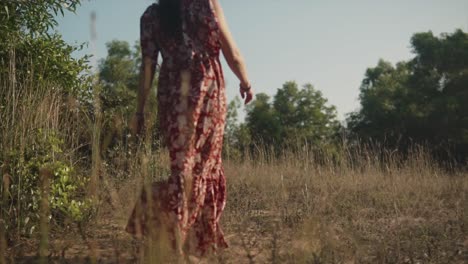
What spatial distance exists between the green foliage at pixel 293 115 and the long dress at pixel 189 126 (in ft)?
111

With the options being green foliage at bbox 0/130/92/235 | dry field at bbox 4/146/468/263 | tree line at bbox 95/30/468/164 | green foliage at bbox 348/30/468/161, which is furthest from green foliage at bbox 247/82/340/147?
green foliage at bbox 0/130/92/235

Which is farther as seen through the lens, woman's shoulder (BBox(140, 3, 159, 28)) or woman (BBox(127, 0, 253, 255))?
woman's shoulder (BBox(140, 3, 159, 28))

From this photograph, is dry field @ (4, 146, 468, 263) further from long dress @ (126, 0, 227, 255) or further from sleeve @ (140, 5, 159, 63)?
sleeve @ (140, 5, 159, 63)

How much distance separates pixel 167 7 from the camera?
2.34m

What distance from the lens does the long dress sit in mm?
2223

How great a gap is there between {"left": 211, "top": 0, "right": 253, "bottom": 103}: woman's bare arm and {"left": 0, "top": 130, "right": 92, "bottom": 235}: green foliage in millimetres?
1569

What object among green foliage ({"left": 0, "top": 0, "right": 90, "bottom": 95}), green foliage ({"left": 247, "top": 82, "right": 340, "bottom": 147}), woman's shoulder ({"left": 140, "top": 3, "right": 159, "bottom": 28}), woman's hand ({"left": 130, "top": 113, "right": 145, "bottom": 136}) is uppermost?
green foliage ({"left": 247, "top": 82, "right": 340, "bottom": 147})

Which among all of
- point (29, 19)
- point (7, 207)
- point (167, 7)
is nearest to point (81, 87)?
point (29, 19)

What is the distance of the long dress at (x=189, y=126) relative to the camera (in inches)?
87.5

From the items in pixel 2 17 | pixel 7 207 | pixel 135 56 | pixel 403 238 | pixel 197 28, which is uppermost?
pixel 135 56

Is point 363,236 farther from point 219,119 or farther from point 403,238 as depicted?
point 219,119

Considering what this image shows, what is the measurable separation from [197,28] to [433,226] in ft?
9.90

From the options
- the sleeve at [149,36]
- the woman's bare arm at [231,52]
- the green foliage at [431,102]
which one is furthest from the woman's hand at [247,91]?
the green foliage at [431,102]

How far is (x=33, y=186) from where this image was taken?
9.82 ft
